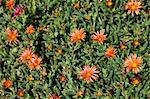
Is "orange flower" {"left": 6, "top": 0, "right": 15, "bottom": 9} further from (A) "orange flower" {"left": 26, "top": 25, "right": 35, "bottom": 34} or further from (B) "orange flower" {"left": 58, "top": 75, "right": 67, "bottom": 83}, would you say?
(B) "orange flower" {"left": 58, "top": 75, "right": 67, "bottom": 83}

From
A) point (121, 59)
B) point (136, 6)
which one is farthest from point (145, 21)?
point (121, 59)

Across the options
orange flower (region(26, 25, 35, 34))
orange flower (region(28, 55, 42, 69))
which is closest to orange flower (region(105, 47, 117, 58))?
orange flower (region(28, 55, 42, 69))

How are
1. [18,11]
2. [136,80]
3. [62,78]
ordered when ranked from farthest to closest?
1. [18,11]
2. [62,78]
3. [136,80]

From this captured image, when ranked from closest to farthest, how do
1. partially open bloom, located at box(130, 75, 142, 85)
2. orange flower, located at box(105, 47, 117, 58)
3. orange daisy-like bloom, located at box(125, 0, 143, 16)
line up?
partially open bloom, located at box(130, 75, 142, 85) → orange flower, located at box(105, 47, 117, 58) → orange daisy-like bloom, located at box(125, 0, 143, 16)

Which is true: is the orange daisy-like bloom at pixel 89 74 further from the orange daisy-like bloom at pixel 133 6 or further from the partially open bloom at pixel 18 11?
the partially open bloom at pixel 18 11

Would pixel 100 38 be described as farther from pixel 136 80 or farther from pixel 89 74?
pixel 136 80

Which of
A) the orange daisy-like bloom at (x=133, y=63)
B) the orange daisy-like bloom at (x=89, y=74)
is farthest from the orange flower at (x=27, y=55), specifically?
the orange daisy-like bloom at (x=133, y=63)

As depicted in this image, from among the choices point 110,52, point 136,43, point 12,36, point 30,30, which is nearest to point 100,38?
point 110,52
